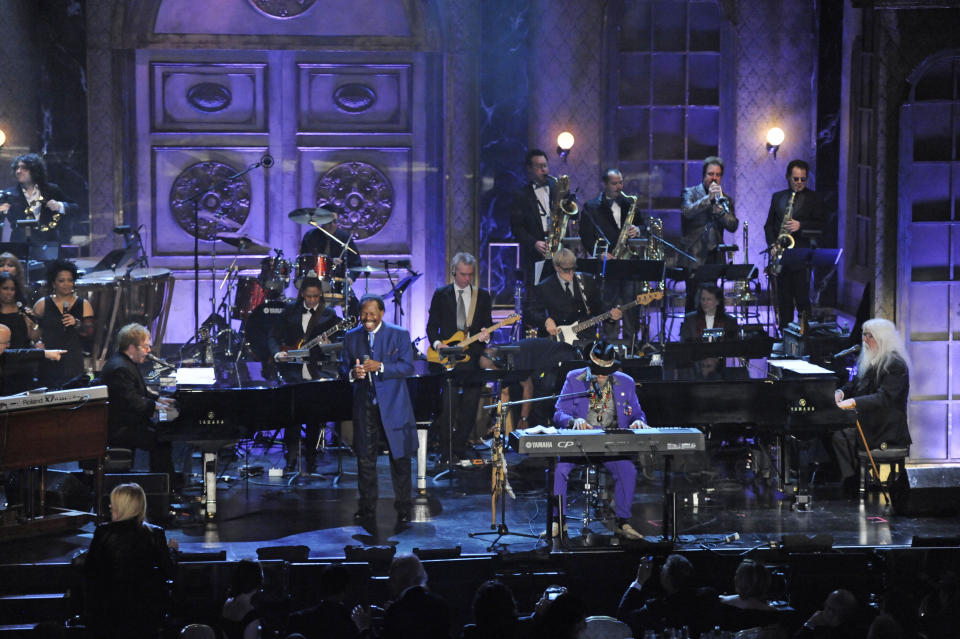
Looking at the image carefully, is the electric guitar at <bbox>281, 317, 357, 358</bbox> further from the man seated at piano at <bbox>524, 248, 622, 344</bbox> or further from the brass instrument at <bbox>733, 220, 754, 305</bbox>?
the brass instrument at <bbox>733, 220, 754, 305</bbox>

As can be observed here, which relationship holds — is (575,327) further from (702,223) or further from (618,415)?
(618,415)

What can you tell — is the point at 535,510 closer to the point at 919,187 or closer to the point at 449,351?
the point at 449,351

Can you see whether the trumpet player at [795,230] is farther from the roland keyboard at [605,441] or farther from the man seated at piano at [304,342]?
the roland keyboard at [605,441]

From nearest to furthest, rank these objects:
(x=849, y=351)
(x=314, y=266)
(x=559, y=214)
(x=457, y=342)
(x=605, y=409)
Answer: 1. (x=605, y=409)
2. (x=457, y=342)
3. (x=849, y=351)
4. (x=314, y=266)
5. (x=559, y=214)

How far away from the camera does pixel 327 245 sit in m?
14.4

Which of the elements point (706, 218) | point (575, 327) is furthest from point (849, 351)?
point (575, 327)

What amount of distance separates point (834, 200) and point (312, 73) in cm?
608

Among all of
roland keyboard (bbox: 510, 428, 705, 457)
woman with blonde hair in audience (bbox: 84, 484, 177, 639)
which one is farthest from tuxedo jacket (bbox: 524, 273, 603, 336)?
woman with blonde hair in audience (bbox: 84, 484, 177, 639)

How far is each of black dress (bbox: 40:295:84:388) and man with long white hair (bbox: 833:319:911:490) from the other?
674 cm

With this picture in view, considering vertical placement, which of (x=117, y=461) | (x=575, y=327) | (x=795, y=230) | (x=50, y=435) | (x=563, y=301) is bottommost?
(x=117, y=461)

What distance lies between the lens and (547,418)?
12.8 metres

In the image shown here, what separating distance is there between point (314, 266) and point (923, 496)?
20.9 feet

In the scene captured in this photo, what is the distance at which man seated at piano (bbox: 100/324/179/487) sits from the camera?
416 inches

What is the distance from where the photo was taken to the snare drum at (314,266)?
45.5 ft
